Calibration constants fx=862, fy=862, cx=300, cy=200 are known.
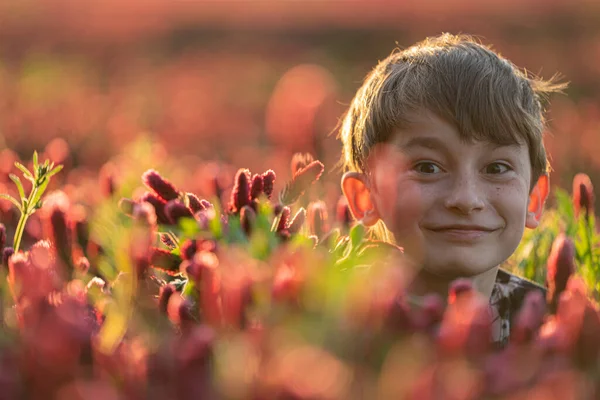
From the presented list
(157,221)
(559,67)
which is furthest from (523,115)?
(559,67)

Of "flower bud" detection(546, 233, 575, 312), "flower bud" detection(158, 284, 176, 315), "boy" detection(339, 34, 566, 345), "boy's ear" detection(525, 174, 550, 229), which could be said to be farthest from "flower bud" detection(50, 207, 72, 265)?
"boy's ear" detection(525, 174, 550, 229)

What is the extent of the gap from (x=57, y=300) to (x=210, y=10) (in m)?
21.2

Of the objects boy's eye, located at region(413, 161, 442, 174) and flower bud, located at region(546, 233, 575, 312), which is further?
boy's eye, located at region(413, 161, 442, 174)

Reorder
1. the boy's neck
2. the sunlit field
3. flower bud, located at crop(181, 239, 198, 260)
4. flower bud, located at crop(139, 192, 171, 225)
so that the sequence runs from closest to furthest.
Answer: the sunlit field, flower bud, located at crop(181, 239, 198, 260), flower bud, located at crop(139, 192, 171, 225), the boy's neck

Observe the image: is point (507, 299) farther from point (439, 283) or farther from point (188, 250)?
point (188, 250)

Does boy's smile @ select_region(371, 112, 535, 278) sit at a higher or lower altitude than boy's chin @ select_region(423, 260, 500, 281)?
higher

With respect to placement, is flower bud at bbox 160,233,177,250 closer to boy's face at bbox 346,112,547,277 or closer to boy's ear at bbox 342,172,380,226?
boy's face at bbox 346,112,547,277

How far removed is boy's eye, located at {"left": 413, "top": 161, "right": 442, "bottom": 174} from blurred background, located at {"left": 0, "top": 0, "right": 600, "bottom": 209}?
1387 mm

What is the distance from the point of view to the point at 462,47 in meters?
2.79

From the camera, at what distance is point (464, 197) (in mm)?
2316

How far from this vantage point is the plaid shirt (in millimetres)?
2477

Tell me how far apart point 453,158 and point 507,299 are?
0.50 meters

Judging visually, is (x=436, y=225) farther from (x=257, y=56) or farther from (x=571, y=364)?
(x=257, y=56)

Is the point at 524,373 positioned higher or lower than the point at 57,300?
higher
